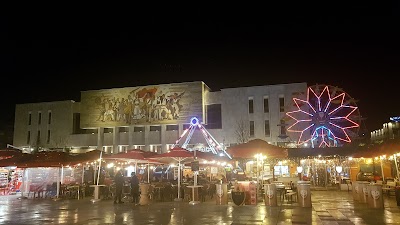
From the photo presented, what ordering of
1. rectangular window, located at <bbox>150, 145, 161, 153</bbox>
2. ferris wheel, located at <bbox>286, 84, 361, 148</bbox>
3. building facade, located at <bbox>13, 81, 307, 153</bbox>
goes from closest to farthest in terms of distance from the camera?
ferris wheel, located at <bbox>286, 84, 361, 148</bbox>
building facade, located at <bbox>13, 81, 307, 153</bbox>
rectangular window, located at <bbox>150, 145, 161, 153</bbox>

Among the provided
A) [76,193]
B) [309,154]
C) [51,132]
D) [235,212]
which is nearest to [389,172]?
[309,154]

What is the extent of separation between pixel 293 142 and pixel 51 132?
115 feet

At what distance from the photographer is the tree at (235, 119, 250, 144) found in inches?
1870

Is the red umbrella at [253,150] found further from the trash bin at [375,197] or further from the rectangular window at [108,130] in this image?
the rectangular window at [108,130]

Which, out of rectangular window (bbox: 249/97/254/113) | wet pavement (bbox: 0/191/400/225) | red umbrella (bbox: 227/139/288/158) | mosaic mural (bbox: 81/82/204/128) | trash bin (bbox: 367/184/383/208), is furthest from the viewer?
mosaic mural (bbox: 81/82/204/128)

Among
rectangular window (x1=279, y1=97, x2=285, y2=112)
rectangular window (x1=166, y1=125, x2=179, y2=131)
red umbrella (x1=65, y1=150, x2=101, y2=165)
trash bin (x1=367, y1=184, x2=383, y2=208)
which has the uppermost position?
rectangular window (x1=279, y1=97, x2=285, y2=112)

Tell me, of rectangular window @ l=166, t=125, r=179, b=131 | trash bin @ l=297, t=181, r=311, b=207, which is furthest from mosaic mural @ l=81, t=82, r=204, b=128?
trash bin @ l=297, t=181, r=311, b=207

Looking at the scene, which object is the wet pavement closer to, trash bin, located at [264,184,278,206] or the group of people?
trash bin, located at [264,184,278,206]

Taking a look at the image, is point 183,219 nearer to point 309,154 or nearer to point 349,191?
point 349,191

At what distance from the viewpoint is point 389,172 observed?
34562mm

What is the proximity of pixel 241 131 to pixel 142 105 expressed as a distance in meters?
14.9

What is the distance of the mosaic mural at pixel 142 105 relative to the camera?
5069 centimetres

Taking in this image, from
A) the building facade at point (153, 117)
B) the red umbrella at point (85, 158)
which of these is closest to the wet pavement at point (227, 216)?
the red umbrella at point (85, 158)

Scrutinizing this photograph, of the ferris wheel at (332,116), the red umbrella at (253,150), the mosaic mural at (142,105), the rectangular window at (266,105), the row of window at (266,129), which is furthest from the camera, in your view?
the mosaic mural at (142,105)
